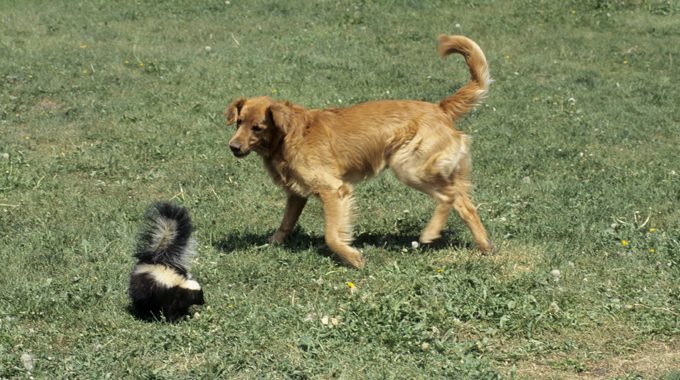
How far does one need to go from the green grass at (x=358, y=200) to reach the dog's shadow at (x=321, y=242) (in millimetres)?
30

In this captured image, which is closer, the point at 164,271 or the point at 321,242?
the point at 164,271

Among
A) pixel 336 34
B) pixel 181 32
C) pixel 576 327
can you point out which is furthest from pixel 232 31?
pixel 576 327

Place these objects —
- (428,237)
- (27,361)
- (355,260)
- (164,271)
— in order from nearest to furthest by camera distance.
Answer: (27,361) < (164,271) < (355,260) < (428,237)

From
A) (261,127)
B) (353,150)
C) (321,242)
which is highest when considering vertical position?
(261,127)

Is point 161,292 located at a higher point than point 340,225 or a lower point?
higher

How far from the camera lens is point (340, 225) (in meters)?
6.78

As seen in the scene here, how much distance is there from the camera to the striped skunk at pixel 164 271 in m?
5.66

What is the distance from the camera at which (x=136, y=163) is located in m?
9.47

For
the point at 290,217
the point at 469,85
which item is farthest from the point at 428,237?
the point at 469,85

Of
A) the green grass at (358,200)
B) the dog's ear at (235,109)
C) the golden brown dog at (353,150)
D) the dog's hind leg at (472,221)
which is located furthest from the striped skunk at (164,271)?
the dog's hind leg at (472,221)

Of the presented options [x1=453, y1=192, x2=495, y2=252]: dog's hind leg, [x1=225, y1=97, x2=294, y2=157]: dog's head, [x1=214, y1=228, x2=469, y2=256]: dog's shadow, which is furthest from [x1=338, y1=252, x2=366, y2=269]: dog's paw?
[x1=225, y1=97, x2=294, y2=157]: dog's head

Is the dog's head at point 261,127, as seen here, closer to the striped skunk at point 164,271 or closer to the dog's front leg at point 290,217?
the dog's front leg at point 290,217

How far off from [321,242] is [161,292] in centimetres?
203

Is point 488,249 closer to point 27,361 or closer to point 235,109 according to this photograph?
point 235,109
